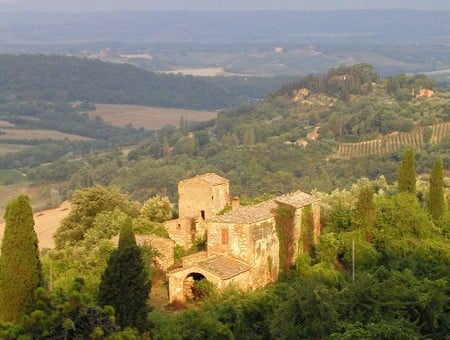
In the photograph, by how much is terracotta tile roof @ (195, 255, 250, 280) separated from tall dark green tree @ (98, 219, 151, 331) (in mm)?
4406

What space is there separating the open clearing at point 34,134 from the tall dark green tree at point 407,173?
107 metres

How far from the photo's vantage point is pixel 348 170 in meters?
79.5

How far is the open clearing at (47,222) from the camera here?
56778 millimetres

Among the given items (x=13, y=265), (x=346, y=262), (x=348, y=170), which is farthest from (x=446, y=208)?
(x=348, y=170)

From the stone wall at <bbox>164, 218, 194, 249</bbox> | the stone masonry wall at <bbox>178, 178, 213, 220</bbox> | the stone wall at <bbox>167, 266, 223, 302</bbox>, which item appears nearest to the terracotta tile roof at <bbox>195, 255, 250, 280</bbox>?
the stone wall at <bbox>167, 266, 223, 302</bbox>

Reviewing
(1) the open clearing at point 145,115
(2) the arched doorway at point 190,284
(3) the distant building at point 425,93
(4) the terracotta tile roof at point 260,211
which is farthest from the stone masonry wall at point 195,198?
(1) the open clearing at point 145,115

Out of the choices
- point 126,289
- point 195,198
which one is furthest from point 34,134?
point 126,289

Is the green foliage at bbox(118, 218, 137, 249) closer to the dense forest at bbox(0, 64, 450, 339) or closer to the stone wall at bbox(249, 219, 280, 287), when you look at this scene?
the dense forest at bbox(0, 64, 450, 339)

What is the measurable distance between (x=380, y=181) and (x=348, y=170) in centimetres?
3199

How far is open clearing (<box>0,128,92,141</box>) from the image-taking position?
137 metres

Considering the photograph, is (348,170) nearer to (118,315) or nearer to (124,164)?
(124,164)

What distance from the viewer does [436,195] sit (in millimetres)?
35312

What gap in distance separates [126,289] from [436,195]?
17936 millimetres

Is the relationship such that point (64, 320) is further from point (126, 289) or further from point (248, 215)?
point (248, 215)
